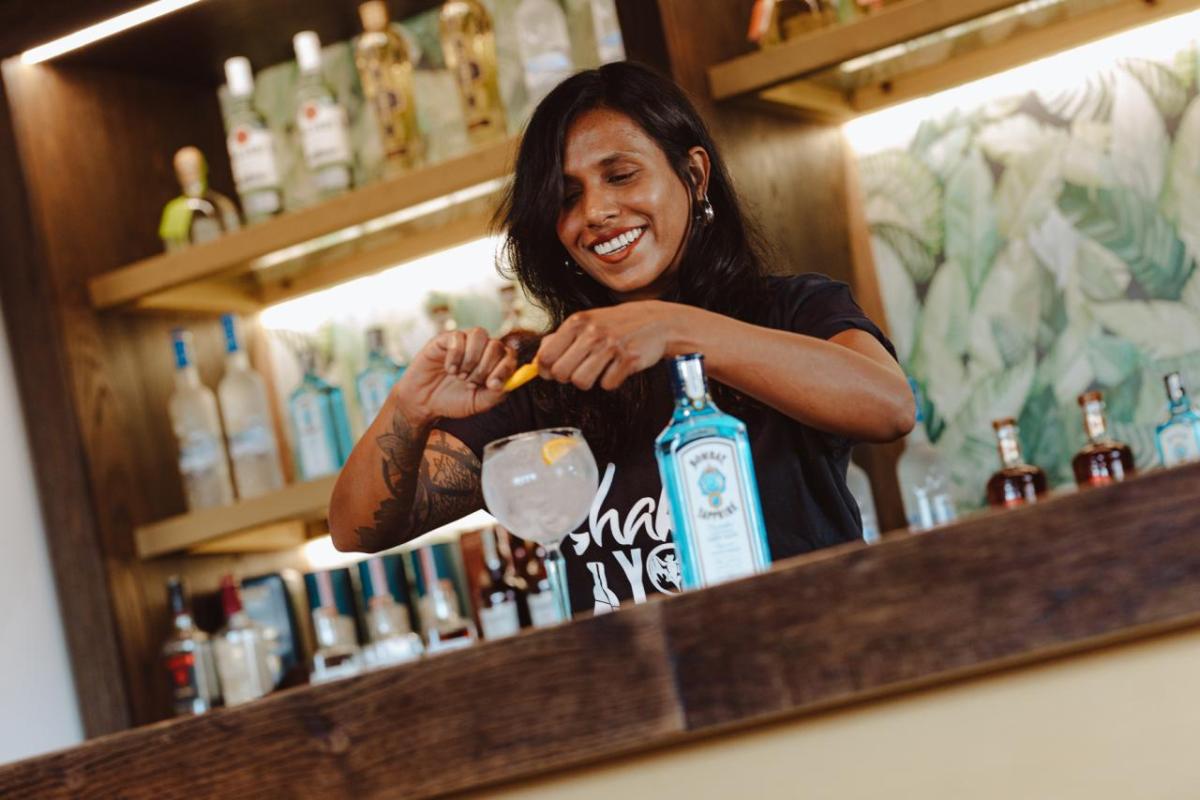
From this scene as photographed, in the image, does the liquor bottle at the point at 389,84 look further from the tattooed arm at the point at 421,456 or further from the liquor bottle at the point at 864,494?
the tattooed arm at the point at 421,456

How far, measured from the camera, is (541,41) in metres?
2.57

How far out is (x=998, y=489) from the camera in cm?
230

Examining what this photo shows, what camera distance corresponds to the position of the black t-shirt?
1.44 metres

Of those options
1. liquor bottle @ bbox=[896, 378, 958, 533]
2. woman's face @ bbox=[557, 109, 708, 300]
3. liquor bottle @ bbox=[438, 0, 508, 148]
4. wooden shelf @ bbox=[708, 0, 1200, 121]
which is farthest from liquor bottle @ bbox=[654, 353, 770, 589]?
liquor bottle @ bbox=[438, 0, 508, 148]

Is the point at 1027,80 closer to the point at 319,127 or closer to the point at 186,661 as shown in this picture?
the point at 319,127

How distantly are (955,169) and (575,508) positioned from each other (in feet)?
4.81

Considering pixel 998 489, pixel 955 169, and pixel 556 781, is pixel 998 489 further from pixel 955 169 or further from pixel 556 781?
pixel 556 781

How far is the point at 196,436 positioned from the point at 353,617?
43cm

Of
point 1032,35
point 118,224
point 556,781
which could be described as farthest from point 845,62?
point 556,781

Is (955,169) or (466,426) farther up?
(955,169)

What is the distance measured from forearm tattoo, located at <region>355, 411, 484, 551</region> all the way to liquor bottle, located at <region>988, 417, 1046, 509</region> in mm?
922

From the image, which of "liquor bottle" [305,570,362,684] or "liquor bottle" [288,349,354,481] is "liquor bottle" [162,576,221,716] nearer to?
"liquor bottle" [305,570,362,684]

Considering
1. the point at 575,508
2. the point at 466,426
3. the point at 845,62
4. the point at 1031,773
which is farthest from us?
the point at 845,62

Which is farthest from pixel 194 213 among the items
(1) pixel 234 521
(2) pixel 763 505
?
(2) pixel 763 505
